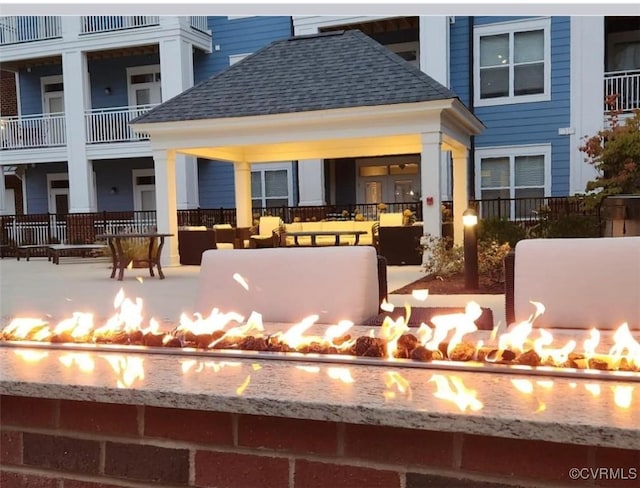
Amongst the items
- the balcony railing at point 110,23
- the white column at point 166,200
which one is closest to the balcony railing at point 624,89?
the white column at point 166,200

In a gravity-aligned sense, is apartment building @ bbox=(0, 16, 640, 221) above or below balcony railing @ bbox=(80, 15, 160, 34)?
below

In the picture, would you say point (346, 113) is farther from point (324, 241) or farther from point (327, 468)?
point (327, 468)

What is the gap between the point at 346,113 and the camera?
12367 mm

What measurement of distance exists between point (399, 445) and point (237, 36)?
1928 centimetres

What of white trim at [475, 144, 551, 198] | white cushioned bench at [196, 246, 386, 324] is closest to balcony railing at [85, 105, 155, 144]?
white trim at [475, 144, 551, 198]

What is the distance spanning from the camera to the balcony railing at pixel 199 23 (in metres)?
18.5

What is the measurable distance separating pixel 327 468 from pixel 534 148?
16.2 m

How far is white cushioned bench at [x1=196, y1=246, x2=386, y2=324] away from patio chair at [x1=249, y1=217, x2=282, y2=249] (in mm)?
10939

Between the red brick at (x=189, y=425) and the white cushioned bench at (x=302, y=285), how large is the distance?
5.33 feet

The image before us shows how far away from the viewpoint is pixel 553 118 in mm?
16016

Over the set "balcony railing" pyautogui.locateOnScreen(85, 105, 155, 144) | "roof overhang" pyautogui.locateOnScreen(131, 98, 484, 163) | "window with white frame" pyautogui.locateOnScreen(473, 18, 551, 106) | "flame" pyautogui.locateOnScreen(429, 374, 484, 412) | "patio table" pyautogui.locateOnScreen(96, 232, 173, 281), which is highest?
"window with white frame" pyautogui.locateOnScreen(473, 18, 551, 106)

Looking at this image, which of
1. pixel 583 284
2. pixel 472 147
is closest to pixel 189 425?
pixel 583 284

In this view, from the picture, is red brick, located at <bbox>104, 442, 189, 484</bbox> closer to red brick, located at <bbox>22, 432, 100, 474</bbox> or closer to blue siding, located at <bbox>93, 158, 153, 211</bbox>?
red brick, located at <bbox>22, 432, 100, 474</bbox>

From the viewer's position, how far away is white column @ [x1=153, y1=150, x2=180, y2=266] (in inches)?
550
